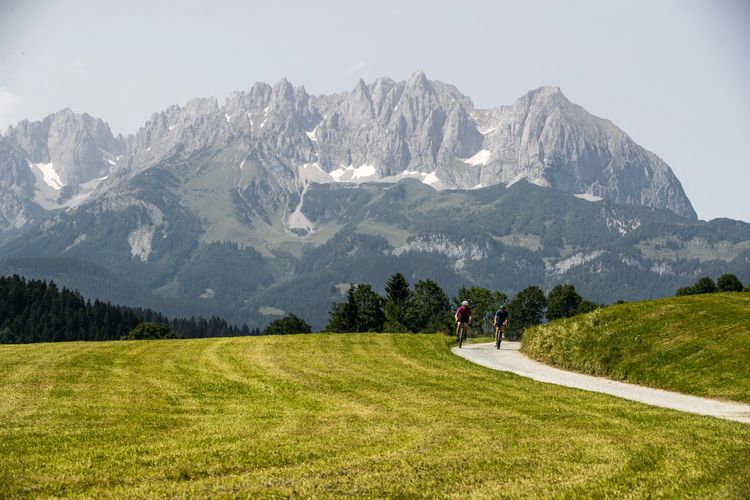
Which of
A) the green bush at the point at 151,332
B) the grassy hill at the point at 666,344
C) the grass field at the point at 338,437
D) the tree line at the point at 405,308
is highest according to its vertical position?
the tree line at the point at 405,308

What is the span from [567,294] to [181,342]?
137 metres

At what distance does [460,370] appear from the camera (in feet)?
111

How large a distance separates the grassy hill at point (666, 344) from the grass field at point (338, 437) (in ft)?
20.6

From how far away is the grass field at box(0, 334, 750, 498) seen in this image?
43.1ft

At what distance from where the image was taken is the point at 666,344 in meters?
36.1

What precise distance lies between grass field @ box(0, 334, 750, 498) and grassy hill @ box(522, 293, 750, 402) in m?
6.27

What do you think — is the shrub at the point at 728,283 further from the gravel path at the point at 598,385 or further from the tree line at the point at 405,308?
the gravel path at the point at 598,385

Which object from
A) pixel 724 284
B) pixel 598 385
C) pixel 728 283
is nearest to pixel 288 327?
pixel 724 284

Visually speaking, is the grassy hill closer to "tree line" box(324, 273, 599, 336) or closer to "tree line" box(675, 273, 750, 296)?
"tree line" box(675, 273, 750, 296)

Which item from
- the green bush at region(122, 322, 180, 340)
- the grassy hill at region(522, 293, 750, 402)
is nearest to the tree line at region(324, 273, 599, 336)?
the green bush at region(122, 322, 180, 340)

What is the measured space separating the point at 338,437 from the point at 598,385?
59.4 feet

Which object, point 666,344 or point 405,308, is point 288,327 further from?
point 666,344

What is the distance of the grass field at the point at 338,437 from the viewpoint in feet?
43.1

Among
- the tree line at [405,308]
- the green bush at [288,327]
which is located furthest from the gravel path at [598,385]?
the green bush at [288,327]
